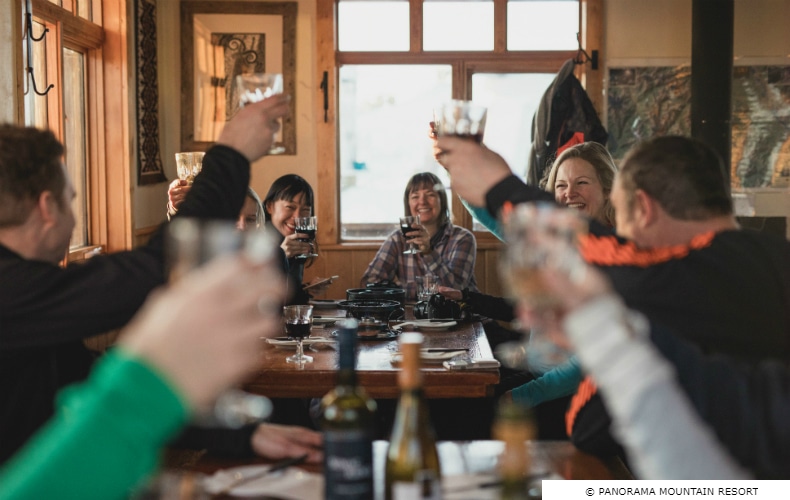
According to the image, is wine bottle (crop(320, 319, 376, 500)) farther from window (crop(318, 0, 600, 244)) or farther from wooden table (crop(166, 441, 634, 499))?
window (crop(318, 0, 600, 244))

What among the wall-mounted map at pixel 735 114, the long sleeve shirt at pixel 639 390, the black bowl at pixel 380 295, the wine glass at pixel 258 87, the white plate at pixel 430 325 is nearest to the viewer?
the long sleeve shirt at pixel 639 390

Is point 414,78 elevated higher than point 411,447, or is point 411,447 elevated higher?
point 414,78

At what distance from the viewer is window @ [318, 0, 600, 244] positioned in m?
6.09

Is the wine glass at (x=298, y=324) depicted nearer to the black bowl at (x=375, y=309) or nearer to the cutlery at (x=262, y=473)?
the black bowl at (x=375, y=309)

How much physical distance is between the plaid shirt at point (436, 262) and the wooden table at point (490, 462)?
2944 mm

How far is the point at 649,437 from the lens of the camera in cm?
99

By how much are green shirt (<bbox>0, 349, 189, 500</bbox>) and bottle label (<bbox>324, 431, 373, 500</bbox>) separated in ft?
1.46

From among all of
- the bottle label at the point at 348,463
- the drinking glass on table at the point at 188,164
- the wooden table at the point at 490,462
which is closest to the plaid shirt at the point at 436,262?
the drinking glass on table at the point at 188,164

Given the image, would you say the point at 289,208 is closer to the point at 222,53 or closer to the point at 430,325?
the point at 430,325

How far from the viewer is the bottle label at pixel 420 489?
1205 mm

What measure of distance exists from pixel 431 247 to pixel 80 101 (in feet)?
6.75

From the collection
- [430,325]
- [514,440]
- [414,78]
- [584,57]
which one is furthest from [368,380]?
[584,57]

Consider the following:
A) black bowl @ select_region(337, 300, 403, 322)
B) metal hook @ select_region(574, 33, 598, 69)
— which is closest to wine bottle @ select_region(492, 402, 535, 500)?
black bowl @ select_region(337, 300, 403, 322)

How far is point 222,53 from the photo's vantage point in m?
6.07
